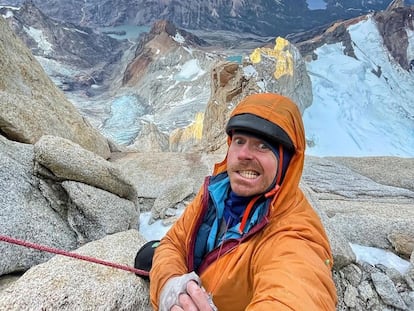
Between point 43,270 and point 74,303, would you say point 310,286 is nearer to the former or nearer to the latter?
point 74,303

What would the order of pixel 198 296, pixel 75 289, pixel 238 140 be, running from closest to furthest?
1. pixel 198 296
2. pixel 238 140
3. pixel 75 289

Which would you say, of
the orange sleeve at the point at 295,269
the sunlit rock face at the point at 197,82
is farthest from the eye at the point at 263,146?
→ the sunlit rock face at the point at 197,82

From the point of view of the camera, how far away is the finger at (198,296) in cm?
252

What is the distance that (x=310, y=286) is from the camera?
2.33 meters

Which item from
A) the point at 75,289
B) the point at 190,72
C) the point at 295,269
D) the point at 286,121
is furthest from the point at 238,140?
the point at 190,72

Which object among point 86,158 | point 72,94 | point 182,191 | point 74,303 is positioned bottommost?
point 72,94

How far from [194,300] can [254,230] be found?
2.29 ft

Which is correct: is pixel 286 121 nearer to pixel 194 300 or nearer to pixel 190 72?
pixel 194 300

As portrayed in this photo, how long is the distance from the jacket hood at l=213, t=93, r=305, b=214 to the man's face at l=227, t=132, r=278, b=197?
151 mm

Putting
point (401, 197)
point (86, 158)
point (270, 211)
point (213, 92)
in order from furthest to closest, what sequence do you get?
point (213, 92), point (401, 197), point (86, 158), point (270, 211)

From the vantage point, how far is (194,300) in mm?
2598

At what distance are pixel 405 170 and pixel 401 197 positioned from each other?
4704 mm

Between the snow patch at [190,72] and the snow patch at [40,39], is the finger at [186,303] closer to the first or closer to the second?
the snow patch at [190,72]

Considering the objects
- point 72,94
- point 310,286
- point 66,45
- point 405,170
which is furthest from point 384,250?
point 66,45
